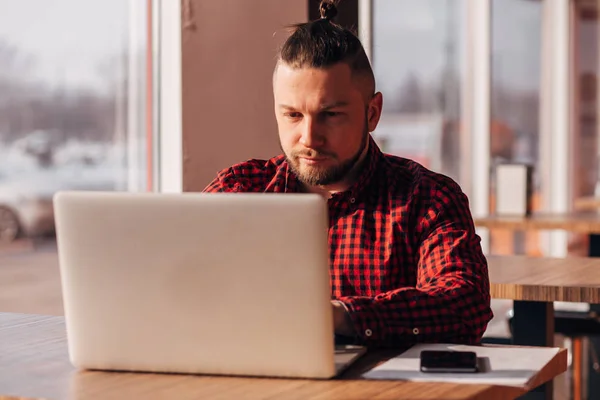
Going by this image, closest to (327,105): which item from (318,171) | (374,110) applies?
(318,171)

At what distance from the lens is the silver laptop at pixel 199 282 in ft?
4.01

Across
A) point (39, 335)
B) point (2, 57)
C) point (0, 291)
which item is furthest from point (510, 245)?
point (39, 335)

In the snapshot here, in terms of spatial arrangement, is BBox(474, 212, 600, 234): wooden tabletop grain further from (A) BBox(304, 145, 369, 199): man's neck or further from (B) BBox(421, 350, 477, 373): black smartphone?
(B) BBox(421, 350, 477, 373): black smartphone

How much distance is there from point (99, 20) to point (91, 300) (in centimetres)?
206

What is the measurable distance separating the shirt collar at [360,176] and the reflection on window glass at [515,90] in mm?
4744

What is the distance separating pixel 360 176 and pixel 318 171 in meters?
0.11

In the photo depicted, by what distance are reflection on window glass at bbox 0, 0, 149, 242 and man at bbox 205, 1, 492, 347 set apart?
1437 millimetres

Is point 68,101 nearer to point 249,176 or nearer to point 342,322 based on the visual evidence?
point 249,176

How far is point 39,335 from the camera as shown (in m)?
1.65

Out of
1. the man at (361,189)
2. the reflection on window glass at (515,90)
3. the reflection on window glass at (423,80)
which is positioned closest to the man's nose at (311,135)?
the man at (361,189)

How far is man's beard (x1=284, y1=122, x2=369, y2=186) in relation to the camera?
1735 millimetres

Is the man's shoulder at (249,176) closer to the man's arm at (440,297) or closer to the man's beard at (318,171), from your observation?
the man's beard at (318,171)

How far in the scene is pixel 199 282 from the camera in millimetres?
1261

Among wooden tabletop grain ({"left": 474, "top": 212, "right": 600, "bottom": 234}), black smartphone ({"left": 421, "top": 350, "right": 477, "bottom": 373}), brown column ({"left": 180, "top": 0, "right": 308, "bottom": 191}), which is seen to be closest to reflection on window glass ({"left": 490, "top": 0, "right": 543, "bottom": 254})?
wooden tabletop grain ({"left": 474, "top": 212, "right": 600, "bottom": 234})
